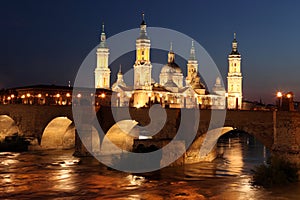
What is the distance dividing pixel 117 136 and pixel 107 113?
2.58 m

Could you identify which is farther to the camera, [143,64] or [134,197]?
[143,64]

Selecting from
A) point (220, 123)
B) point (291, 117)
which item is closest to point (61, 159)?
point (220, 123)

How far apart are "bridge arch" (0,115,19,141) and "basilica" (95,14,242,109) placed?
2528 cm

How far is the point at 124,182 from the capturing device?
2281 cm

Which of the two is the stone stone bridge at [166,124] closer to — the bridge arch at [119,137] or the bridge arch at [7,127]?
the bridge arch at [7,127]

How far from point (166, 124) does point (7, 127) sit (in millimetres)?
17940

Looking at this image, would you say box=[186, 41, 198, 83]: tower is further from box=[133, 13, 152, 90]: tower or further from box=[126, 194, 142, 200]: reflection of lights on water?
box=[126, 194, 142, 200]: reflection of lights on water

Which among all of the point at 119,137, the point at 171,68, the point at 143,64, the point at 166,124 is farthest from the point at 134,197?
the point at 171,68

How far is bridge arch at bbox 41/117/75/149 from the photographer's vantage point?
36750 mm

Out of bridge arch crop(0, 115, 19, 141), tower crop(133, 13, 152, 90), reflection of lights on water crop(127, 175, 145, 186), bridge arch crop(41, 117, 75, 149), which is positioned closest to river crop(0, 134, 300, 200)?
reflection of lights on water crop(127, 175, 145, 186)

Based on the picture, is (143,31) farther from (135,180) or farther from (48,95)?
(135,180)

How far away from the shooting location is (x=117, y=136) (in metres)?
34.1

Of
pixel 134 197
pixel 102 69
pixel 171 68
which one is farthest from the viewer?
pixel 171 68

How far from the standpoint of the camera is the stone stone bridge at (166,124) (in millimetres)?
21891
